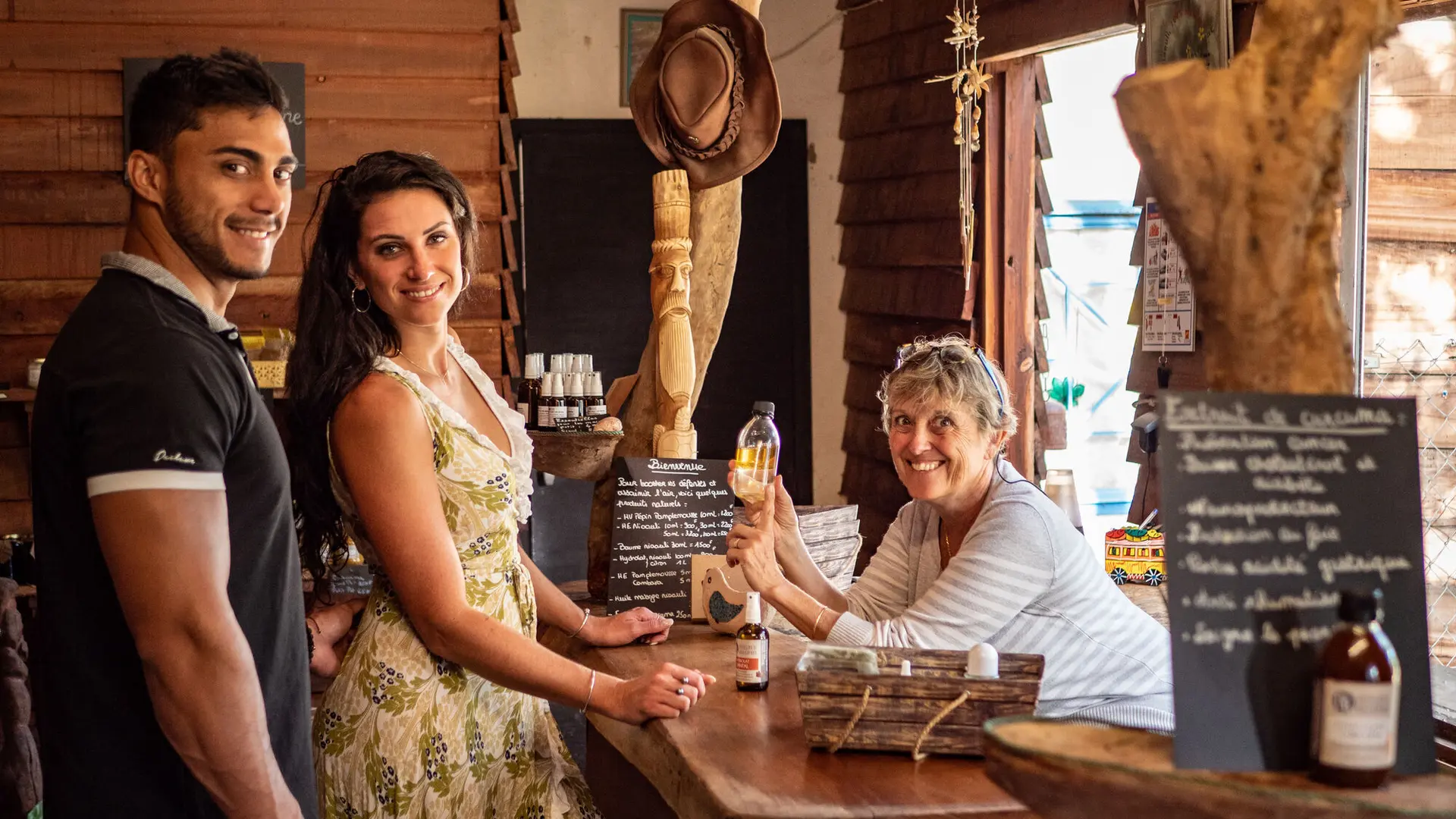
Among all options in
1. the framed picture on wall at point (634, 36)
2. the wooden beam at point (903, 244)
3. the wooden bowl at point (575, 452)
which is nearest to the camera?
the wooden bowl at point (575, 452)

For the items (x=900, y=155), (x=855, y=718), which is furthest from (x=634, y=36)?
(x=855, y=718)

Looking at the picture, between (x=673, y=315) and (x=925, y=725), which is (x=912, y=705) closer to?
(x=925, y=725)

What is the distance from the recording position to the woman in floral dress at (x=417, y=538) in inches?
75.2

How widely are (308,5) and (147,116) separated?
3.94 meters

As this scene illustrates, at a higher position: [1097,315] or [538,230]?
[538,230]

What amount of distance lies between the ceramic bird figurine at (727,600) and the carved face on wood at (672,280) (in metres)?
0.67

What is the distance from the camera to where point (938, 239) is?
20.4 feet

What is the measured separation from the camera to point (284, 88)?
511 centimetres

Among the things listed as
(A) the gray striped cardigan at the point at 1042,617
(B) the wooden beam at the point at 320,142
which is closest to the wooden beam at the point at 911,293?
(B) the wooden beam at the point at 320,142

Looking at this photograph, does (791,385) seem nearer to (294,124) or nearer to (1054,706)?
(294,124)

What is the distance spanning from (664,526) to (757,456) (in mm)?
291

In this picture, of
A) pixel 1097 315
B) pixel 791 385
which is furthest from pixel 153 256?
pixel 1097 315

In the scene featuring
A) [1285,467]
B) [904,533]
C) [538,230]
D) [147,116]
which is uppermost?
[538,230]

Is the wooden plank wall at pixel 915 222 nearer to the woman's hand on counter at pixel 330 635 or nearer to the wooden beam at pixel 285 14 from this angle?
the wooden beam at pixel 285 14
